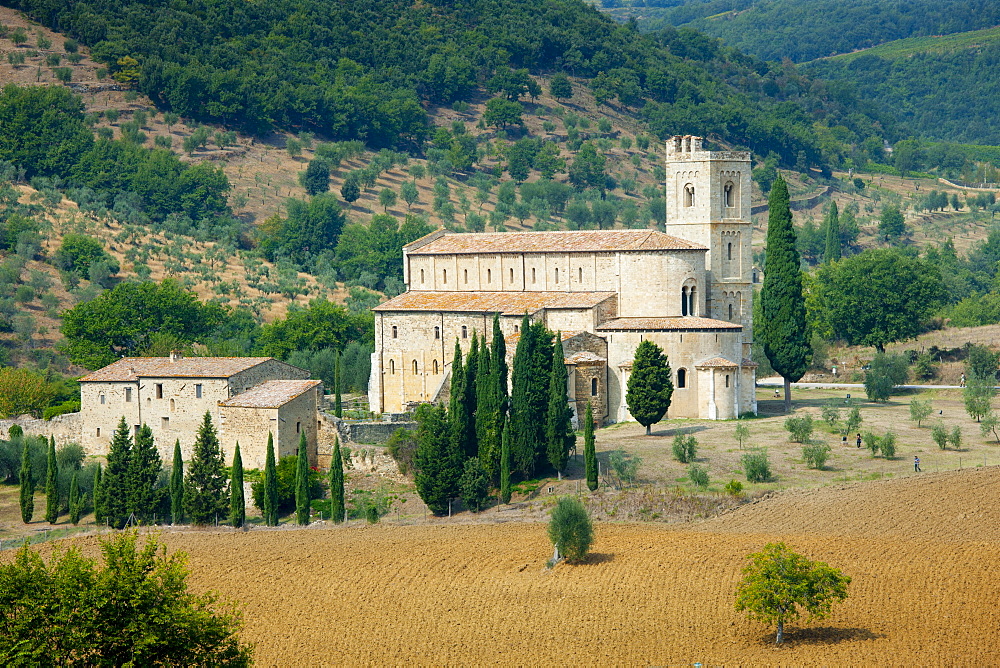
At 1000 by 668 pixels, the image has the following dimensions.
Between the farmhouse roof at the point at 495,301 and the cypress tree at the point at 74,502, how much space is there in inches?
725

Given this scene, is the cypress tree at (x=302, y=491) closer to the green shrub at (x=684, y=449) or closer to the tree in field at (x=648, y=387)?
the green shrub at (x=684, y=449)

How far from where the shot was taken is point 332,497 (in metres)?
50.0

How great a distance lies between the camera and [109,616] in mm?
27125

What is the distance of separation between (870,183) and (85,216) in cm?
10055

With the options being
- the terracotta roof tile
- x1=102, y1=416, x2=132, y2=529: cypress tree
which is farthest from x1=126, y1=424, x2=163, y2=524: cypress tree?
the terracotta roof tile

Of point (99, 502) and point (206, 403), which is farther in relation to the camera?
point (206, 403)

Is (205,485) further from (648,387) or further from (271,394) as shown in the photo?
(648,387)

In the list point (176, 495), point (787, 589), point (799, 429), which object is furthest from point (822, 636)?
point (176, 495)

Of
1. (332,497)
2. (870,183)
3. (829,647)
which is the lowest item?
(829,647)

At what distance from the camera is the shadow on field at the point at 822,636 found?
35.1 m

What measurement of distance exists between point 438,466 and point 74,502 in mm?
13780

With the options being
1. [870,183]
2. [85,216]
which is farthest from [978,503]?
[870,183]

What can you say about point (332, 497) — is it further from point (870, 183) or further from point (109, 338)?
point (870, 183)

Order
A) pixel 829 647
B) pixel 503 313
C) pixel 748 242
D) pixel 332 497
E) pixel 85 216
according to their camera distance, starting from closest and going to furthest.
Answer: pixel 829 647, pixel 332 497, pixel 503 313, pixel 748 242, pixel 85 216
